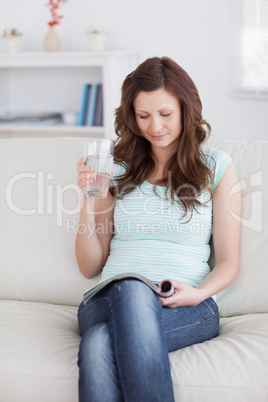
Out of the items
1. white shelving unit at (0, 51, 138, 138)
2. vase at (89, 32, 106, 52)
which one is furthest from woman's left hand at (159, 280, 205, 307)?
vase at (89, 32, 106, 52)

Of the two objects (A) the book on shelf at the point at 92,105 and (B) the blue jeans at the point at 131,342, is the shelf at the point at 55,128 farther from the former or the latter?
(B) the blue jeans at the point at 131,342

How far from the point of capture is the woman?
5.24 feet

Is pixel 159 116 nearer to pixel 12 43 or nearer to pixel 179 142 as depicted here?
pixel 179 142

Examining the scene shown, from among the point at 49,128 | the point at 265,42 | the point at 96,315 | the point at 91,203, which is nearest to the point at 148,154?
the point at 91,203

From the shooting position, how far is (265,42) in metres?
3.65

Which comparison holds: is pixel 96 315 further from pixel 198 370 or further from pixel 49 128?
pixel 49 128

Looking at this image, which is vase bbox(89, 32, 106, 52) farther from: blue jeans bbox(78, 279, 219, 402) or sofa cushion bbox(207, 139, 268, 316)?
blue jeans bbox(78, 279, 219, 402)

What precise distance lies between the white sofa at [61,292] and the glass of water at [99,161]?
1.31 feet

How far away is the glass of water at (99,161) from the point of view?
157cm

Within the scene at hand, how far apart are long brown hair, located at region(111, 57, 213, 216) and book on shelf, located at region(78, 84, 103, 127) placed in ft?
7.18

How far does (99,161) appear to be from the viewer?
62.7 inches

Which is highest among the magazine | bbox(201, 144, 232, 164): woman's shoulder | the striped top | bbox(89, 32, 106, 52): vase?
bbox(89, 32, 106, 52): vase

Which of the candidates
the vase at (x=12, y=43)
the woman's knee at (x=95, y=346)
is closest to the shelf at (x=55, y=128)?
the vase at (x=12, y=43)

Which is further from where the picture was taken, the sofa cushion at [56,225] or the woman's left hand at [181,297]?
the sofa cushion at [56,225]
